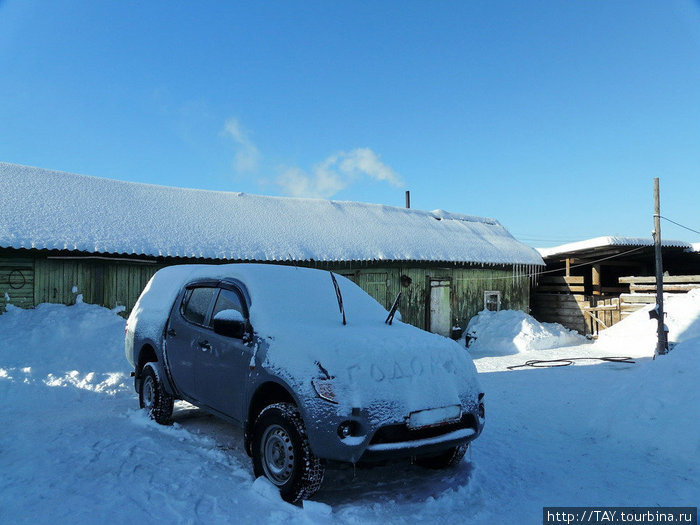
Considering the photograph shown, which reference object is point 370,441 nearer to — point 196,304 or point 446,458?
point 446,458

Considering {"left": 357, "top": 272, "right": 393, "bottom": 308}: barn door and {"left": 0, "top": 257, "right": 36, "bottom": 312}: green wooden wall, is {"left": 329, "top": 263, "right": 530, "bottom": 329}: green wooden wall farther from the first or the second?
{"left": 0, "top": 257, "right": 36, "bottom": 312}: green wooden wall

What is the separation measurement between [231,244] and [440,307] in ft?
25.5

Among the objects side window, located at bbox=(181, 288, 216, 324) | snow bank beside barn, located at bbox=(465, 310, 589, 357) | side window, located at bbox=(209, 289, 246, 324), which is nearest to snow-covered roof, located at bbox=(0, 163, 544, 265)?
snow bank beside barn, located at bbox=(465, 310, 589, 357)

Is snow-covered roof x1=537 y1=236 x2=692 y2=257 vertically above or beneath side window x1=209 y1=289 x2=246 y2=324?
above

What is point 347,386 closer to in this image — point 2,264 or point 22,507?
point 22,507

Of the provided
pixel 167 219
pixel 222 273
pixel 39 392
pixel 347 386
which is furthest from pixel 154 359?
pixel 167 219

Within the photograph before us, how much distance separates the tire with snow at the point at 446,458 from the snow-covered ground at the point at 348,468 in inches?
4.0

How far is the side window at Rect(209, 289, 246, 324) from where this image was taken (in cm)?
477

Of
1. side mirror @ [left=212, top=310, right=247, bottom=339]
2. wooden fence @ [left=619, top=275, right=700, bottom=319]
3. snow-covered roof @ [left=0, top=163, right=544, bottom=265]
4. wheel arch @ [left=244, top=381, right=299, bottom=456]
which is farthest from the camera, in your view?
wooden fence @ [left=619, top=275, right=700, bottom=319]

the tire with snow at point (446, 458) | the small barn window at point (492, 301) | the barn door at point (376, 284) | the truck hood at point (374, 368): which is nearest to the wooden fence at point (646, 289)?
the small barn window at point (492, 301)

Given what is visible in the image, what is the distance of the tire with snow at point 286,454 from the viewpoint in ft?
11.7

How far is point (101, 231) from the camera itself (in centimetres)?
1161

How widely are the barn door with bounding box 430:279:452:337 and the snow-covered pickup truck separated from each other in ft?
36.7

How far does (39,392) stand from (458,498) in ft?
21.9
